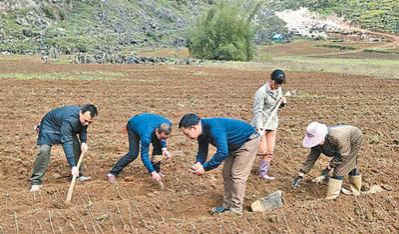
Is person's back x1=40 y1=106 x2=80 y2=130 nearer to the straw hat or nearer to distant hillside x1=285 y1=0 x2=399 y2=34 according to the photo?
the straw hat

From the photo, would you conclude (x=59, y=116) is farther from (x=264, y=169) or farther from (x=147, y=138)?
(x=264, y=169)

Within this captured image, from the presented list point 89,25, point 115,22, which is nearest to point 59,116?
point 89,25

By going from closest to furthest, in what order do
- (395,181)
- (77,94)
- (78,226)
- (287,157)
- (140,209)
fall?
(78,226) < (140,209) < (395,181) < (287,157) < (77,94)

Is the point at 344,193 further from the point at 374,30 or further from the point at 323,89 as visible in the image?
the point at 374,30

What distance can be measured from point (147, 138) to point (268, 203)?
1810 mm

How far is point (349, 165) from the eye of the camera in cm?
802

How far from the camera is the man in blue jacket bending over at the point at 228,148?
6638 mm

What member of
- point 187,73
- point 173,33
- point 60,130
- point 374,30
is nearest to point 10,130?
point 60,130

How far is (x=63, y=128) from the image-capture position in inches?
319

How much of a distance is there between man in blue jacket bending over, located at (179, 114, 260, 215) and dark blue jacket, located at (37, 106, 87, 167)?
211 centimetres

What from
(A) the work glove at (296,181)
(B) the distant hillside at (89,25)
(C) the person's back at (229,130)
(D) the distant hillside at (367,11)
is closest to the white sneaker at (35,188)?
(C) the person's back at (229,130)

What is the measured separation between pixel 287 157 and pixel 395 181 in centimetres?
199

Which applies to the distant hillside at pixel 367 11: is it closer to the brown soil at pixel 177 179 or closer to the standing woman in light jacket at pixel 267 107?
the brown soil at pixel 177 179

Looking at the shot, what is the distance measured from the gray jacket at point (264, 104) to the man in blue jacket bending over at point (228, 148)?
1.13m
